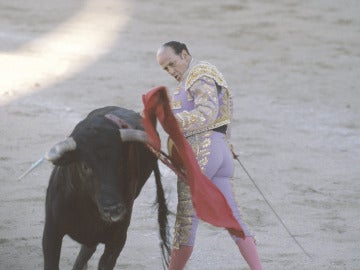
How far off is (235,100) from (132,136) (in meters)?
5.13

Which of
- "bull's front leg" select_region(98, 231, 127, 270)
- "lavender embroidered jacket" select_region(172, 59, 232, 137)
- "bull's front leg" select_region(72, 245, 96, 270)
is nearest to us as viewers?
"lavender embroidered jacket" select_region(172, 59, 232, 137)

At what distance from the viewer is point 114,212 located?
529cm

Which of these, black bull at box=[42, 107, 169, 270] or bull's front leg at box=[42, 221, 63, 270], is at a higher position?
black bull at box=[42, 107, 169, 270]

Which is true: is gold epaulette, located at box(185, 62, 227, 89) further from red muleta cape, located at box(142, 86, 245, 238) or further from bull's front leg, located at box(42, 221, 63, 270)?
bull's front leg, located at box(42, 221, 63, 270)

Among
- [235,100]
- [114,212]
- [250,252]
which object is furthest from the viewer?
[235,100]

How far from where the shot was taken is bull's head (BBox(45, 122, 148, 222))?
530 cm

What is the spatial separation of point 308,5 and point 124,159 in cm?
902

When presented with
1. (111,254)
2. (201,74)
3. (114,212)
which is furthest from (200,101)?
(111,254)

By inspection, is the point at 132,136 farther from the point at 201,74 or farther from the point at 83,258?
the point at 83,258

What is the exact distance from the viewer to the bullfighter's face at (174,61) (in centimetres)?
541

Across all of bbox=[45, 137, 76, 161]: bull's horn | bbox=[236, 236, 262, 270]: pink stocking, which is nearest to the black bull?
bbox=[45, 137, 76, 161]: bull's horn

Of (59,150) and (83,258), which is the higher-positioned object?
(59,150)

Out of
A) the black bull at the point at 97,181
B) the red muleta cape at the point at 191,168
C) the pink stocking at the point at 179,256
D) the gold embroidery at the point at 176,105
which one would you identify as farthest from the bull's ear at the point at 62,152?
the pink stocking at the point at 179,256

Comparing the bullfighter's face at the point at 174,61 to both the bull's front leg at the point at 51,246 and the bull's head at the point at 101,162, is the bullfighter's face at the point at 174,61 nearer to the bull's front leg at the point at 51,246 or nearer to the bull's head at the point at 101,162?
the bull's head at the point at 101,162
